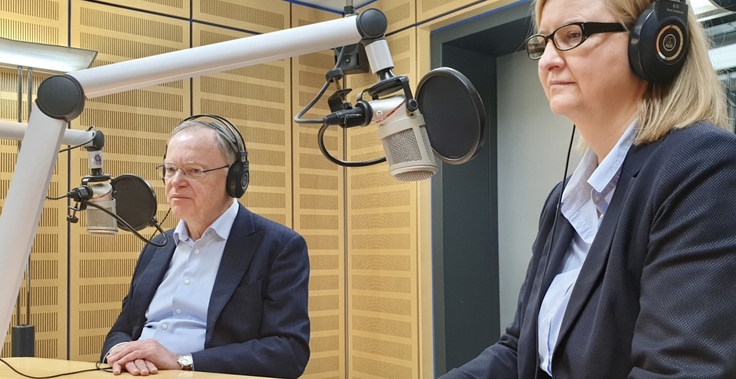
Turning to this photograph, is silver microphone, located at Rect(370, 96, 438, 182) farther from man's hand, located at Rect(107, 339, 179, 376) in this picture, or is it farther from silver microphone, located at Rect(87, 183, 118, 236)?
silver microphone, located at Rect(87, 183, 118, 236)

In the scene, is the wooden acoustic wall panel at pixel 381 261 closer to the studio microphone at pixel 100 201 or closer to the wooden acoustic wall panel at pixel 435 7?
the wooden acoustic wall panel at pixel 435 7

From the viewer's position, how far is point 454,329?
4555mm

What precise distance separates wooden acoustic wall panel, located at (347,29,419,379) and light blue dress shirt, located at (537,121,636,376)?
10.4 ft

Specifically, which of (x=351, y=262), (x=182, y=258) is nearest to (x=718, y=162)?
(x=182, y=258)

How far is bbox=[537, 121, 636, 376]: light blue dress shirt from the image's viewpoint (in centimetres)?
132

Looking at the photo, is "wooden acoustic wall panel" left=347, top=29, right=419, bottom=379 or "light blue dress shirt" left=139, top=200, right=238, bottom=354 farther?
"wooden acoustic wall panel" left=347, top=29, right=419, bottom=379

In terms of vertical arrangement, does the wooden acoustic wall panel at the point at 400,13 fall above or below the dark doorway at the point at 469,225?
above

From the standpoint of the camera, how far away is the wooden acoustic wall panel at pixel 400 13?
186 inches

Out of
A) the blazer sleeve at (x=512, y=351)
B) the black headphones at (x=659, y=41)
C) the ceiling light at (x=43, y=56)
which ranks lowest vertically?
the blazer sleeve at (x=512, y=351)

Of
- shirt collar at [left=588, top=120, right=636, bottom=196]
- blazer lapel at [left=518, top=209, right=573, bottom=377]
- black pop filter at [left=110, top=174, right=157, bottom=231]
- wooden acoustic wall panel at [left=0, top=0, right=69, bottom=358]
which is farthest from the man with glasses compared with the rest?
wooden acoustic wall panel at [left=0, top=0, right=69, bottom=358]

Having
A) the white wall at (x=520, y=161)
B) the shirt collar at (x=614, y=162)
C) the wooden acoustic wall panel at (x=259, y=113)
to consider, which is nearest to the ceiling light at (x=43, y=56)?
the wooden acoustic wall panel at (x=259, y=113)

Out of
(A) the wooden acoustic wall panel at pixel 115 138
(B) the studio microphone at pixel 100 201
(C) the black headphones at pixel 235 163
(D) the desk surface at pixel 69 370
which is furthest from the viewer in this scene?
(A) the wooden acoustic wall panel at pixel 115 138

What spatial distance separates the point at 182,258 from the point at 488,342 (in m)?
2.77

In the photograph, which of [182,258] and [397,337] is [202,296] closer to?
[182,258]
